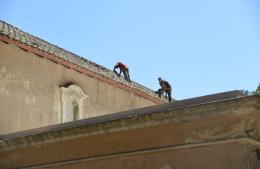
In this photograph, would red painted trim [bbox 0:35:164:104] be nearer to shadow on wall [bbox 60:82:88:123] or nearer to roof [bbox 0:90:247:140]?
shadow on wall [bbox 60:82:88:123]

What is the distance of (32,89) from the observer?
14.3 metres

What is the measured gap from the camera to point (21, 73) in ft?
46.4

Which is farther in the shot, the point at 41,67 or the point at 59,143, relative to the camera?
the point at 41,67

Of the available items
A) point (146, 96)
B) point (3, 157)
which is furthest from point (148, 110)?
point (146, 96)

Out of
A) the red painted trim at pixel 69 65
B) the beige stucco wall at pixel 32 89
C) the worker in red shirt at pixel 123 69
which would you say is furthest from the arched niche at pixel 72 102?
the worker in red shirt at pixel 123 69

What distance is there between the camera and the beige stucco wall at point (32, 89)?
44.3 feet

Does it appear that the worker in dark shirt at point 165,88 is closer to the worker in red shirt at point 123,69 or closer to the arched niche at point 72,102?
the worker in red shirt at point 123,69

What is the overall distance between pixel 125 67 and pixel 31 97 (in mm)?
6437

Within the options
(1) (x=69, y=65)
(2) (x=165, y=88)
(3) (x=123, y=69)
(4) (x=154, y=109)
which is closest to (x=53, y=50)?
(1) (x=69, y=65)

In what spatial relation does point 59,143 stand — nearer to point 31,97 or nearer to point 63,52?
point 31,97

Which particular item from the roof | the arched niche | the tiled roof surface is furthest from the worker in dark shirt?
the roof

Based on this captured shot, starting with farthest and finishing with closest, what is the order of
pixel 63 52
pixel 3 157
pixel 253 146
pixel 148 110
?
pixel 63 52 → pixel 3 157 → pixel 148 110 → pixel 253 146

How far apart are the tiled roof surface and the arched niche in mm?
929

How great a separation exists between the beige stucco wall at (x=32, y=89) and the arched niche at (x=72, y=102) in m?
0.15
